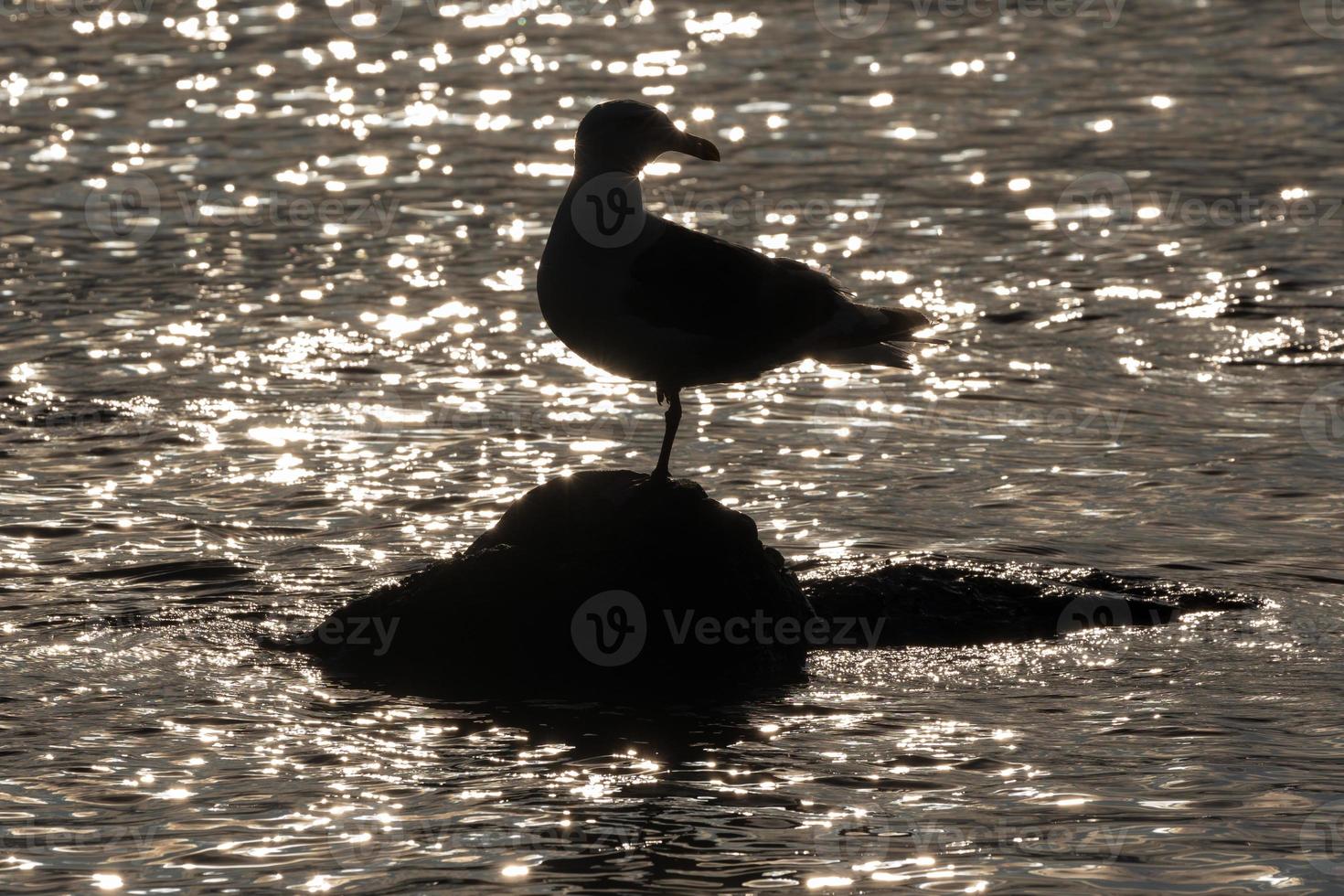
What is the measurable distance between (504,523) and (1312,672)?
3.50 m

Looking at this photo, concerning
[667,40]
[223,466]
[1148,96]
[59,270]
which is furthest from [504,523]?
[667,40]

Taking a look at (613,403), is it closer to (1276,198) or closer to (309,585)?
(309,585)

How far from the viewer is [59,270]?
1630 centimetres
